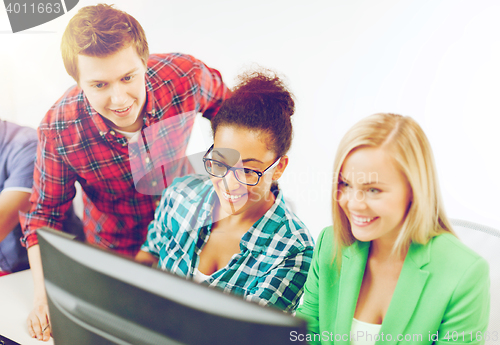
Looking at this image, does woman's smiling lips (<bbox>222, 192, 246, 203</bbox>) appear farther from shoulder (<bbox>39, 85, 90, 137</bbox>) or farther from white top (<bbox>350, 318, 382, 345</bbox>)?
shoulder (<bbox>39, 85, 90, 137</bbox>)

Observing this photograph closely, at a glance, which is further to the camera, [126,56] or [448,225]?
[126,56]

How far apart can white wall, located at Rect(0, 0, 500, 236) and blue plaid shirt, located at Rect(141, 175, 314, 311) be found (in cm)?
9

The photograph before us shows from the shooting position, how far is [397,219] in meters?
1.00

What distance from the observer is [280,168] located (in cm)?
135

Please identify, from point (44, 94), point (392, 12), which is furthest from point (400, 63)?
point (44, 94)

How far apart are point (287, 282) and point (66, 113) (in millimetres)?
1294

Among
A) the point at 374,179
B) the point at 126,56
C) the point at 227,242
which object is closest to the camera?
the point at 374,179

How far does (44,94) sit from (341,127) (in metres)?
1.53

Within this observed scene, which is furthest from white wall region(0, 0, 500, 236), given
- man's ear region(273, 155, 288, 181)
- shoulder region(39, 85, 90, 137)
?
shoulder region(39, 85, 90, 137)

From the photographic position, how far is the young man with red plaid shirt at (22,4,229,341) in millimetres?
1649

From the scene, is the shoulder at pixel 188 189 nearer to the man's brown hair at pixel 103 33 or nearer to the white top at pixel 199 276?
the white top at pixel 199 276

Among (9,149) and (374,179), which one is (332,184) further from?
(9,149)

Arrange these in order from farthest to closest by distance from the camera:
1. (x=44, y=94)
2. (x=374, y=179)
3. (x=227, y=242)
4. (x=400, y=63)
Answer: (x=44, y=94)
(x=227, y=242)
(x=400, y=63)
(x=374, y=179)

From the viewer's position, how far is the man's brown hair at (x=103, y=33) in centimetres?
165
